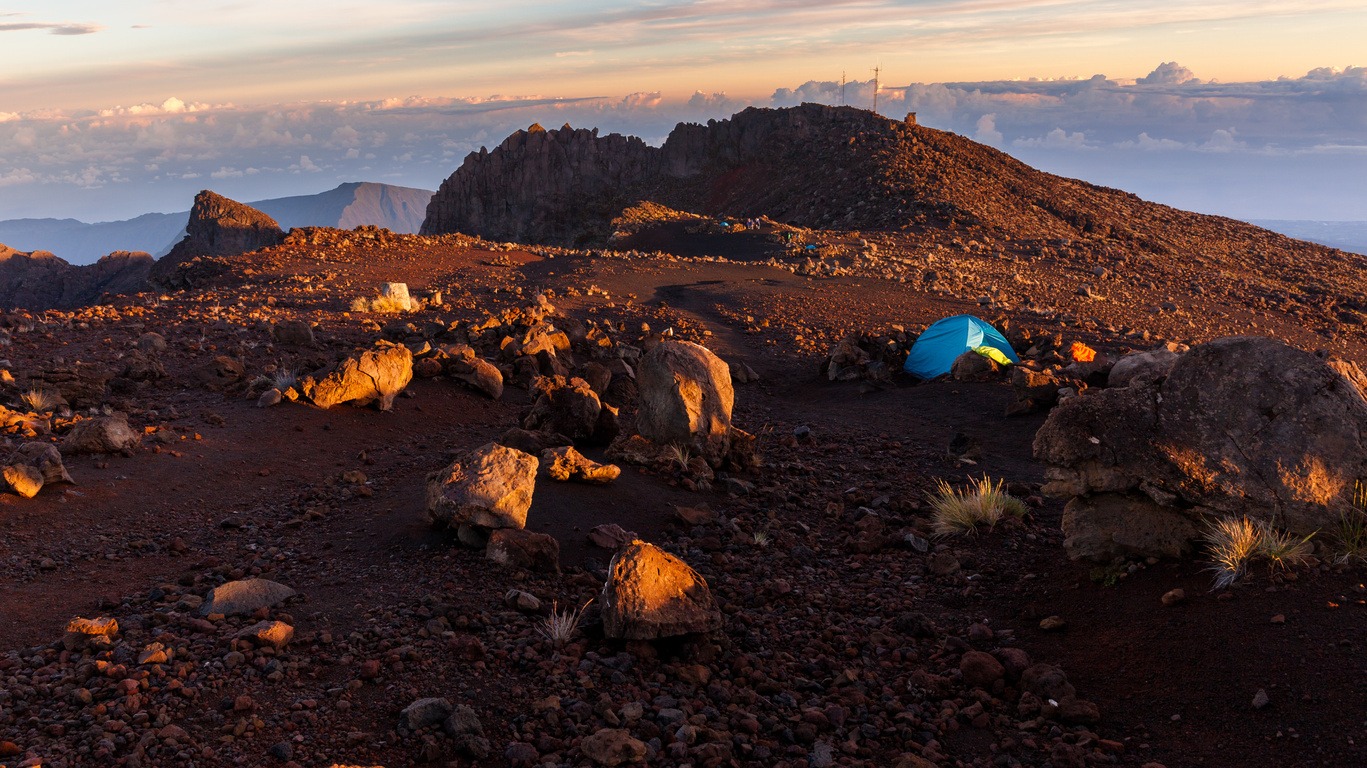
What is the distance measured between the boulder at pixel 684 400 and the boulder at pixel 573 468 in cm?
98

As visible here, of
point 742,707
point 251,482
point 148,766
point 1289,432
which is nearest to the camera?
point 148,766

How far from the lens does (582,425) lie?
9164mm

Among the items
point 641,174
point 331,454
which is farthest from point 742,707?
point 641,174

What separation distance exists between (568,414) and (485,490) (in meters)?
2.86

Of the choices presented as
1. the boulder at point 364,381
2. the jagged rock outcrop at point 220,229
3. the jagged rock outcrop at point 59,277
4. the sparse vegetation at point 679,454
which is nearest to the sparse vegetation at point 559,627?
the sparse vegetation at point 679,454

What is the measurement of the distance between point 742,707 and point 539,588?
1.68 metres

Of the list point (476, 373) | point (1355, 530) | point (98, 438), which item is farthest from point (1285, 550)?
point (98, 438)

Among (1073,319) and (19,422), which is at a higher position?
(19,422)

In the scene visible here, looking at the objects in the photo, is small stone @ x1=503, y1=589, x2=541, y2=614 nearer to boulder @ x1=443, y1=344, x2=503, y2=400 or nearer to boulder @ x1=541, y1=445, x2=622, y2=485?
boulder @ x1=541, y1=445, x2=622, y2=485

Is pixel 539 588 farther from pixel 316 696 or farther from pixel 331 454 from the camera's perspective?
pixel 331 454

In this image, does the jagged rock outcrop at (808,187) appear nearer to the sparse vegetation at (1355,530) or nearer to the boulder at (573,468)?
the boulder at (573,468)

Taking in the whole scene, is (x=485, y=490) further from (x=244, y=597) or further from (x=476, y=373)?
(x=476, y=373)

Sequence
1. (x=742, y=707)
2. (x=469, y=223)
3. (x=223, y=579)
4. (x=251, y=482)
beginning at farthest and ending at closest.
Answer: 1. (x=469, y=223)
2. (x=251, y=482)
3. (x=223, y=579)
4. (x=742, y=707)

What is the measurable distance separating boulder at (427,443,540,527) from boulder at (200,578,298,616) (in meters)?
1.20
